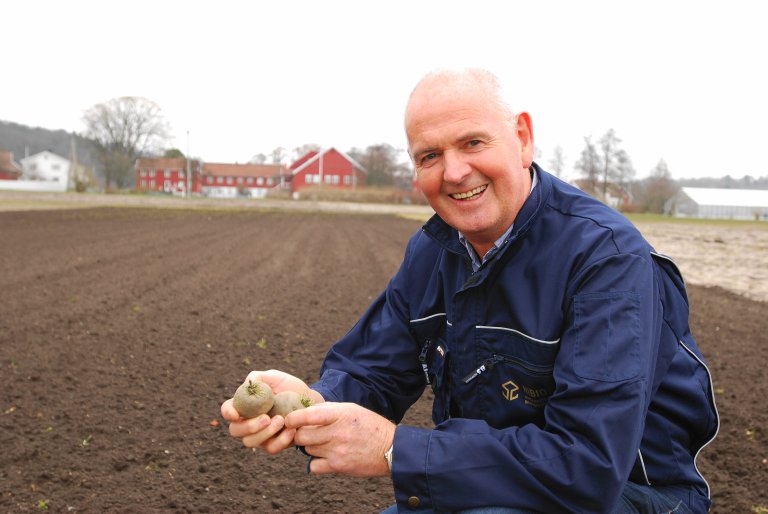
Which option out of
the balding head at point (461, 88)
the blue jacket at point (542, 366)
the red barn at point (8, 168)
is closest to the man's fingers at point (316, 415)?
the blue jacket at point (542, 366)

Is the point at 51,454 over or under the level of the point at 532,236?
under

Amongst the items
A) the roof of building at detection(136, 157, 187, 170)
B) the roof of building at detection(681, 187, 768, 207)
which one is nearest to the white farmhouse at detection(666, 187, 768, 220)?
the roof of building at detection(681, 187, 768, 207)

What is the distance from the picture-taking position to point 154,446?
15.9ft

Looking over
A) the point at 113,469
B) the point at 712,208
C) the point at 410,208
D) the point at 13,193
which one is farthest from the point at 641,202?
the point at 113,469

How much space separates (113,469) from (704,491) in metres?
3.69

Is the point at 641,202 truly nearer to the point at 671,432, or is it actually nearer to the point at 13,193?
the point at 13,193

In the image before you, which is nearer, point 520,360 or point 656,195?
point 520,360

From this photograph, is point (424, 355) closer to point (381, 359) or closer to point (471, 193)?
point (381, 359)

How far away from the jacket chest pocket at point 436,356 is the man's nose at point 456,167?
569 millimetres

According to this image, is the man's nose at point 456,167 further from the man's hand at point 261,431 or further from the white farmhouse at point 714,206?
the white farmhouse at point 714,206

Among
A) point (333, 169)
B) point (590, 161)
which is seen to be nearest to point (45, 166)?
point (333, 169)

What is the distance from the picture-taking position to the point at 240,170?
351 ft

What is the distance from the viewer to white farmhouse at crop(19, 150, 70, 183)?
11788 cm

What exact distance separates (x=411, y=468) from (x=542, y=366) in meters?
0.53
